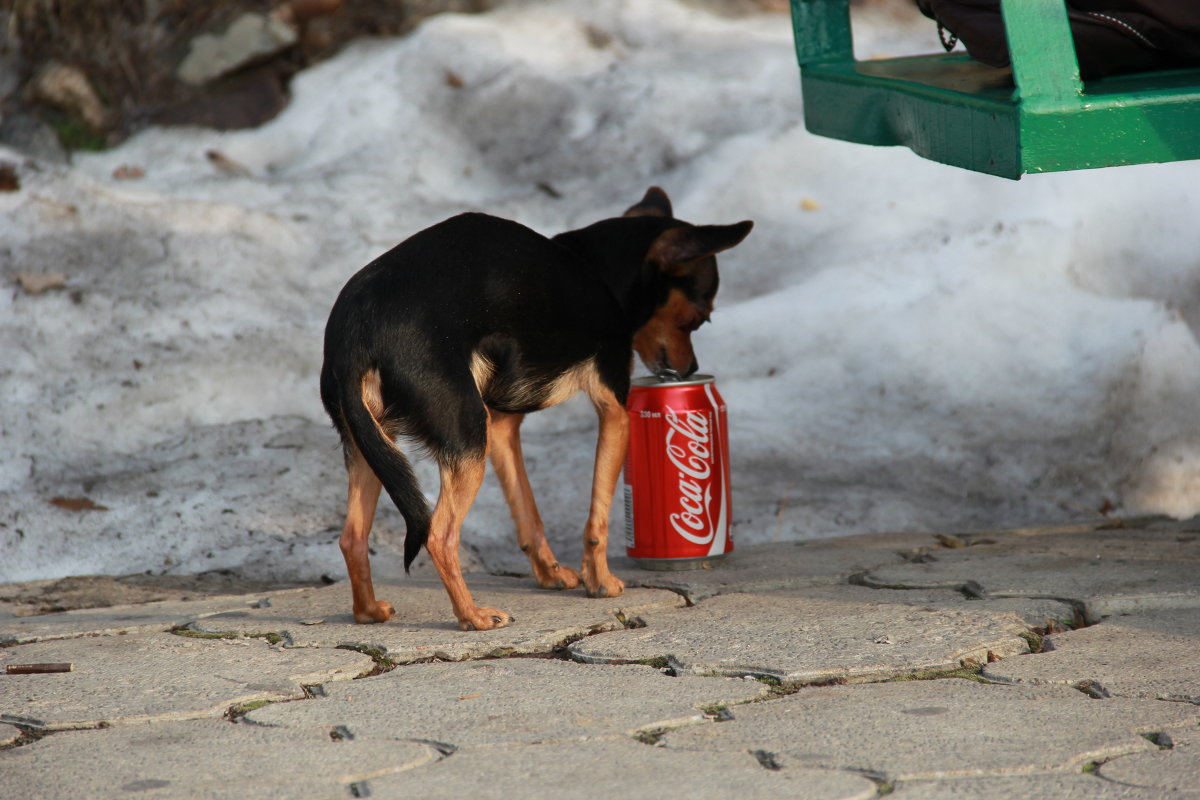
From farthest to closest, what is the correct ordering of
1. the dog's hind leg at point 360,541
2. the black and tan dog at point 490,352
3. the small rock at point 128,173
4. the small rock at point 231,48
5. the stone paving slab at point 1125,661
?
the small rock at point 231,48, the small rock at point 128,173, the dog's hind leg at point 360,541, the black and tan dog at point 490,352, the stone paving slab at point 1125,661

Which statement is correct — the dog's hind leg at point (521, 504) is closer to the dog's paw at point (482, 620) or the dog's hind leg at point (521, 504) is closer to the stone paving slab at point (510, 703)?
the dog's paw at point (482, 620)

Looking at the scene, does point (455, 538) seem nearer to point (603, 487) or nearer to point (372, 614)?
point (372, 614)

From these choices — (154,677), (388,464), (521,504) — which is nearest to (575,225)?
(521,504)

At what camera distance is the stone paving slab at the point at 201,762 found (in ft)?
6.73

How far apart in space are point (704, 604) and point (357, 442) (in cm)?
96

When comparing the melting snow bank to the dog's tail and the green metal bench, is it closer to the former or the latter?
the dog's tail

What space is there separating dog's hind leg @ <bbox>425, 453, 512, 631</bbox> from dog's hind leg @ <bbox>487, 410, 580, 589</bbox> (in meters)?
0.46

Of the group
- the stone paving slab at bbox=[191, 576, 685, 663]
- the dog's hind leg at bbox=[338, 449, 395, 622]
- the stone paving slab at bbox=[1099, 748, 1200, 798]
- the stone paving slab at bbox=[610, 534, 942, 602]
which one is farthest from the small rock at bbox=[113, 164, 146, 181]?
the stone paving slab at bbox=[1099, 748, 1200, 798]

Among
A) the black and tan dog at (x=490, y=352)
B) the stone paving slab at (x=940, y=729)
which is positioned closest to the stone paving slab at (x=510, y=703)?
the stone paving slab at (x=940, y=729)

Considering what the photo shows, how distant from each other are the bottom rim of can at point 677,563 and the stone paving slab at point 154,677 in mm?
1067

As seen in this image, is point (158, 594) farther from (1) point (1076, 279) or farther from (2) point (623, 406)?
(1) point (1076, 279)

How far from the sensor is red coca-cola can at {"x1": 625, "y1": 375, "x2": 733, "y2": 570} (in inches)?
141

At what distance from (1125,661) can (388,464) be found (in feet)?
5.43

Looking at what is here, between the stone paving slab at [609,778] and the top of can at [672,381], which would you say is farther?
the top of can at [672,381]
